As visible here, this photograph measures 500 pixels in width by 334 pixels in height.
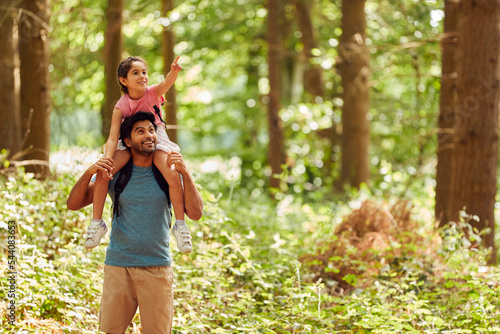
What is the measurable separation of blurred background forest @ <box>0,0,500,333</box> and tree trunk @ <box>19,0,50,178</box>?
23 mm

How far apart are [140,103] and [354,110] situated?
11.1 meters

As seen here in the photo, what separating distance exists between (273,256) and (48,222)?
2.67 meters

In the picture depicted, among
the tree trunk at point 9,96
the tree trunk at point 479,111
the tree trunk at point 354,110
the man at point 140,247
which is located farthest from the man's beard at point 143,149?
the tree trunk at point 354,110

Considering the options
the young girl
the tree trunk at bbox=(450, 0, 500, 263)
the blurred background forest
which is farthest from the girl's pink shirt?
the tree trunk at bbox=(450, 0, 500, 263)

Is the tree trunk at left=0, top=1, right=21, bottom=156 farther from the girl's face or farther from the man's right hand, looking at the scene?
the man's right hand

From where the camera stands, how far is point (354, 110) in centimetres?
1524

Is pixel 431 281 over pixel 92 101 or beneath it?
beneath

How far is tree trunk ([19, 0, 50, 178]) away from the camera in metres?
8.74

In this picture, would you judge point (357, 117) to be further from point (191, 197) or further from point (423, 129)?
point (191, 197)

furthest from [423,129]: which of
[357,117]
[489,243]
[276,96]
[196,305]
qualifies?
[196,305]

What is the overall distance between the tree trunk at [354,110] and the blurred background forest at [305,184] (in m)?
0.03

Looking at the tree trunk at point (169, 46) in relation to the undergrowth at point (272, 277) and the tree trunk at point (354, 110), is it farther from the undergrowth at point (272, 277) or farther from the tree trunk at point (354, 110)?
the undergrowth at point (272, 277)

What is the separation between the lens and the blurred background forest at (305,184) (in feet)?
20.0

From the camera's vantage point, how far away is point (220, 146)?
982 inches
